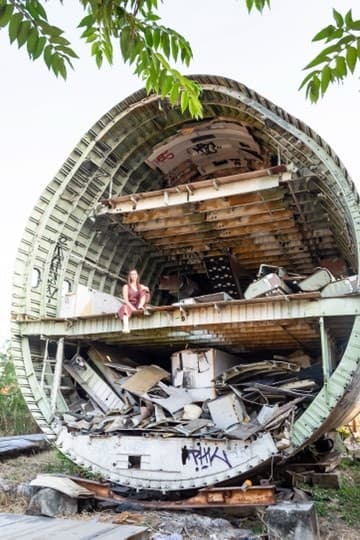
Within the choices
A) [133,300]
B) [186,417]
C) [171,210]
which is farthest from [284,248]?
[186,417]

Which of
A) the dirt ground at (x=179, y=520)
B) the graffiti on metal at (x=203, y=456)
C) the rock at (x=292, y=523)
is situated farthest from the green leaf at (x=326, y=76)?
the graffiti on metal at (x=203, y=456)

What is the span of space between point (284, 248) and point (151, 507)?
6.30 m

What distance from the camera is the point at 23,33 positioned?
72.0 inches

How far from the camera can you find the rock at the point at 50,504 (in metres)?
7.64

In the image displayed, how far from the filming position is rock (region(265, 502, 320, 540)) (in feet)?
20.1

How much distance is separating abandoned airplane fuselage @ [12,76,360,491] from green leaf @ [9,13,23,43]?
6.70m

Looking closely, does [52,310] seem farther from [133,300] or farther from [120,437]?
[120,437]

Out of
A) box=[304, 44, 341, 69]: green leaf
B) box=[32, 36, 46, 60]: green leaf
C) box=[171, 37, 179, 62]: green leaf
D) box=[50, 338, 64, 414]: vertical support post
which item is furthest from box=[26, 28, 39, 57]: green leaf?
box=[50, 338, 64, 414]: vertical support post

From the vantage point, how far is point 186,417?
8766 millimetres

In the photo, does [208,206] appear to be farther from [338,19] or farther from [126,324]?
[338,19]

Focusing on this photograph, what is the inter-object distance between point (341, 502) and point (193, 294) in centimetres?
654

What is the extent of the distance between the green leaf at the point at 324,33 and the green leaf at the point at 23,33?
1.06 meters

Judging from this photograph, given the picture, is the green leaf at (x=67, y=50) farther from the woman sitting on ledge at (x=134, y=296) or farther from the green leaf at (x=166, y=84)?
the woman sitting on ledge at (x=134, y=296)

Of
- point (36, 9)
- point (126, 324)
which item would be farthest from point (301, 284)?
point (36, 9)
